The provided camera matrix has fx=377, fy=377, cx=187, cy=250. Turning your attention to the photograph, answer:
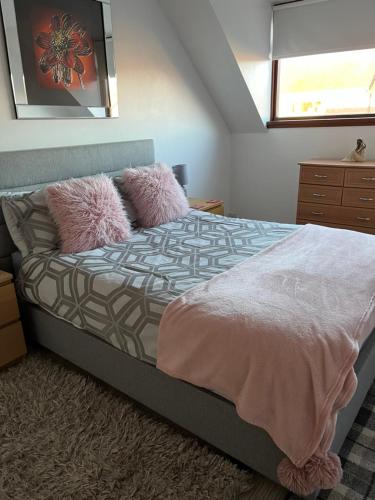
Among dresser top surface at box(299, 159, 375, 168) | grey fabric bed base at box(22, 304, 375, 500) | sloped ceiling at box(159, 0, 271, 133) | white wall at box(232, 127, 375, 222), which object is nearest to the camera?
grey fabric bed base at box(22, 304, 375, 500)

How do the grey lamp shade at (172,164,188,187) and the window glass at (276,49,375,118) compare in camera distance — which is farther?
the window glass at (276,49,375,118)

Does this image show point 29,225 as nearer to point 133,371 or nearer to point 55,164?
point 55,164

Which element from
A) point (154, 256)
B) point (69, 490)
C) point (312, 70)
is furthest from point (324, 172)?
point (69, 490)

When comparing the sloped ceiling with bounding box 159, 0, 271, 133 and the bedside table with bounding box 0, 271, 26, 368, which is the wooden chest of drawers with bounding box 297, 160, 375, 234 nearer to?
the sloped ceiling with bounding box 159, 0, 271, 133

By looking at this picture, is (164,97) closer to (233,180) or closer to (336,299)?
(233,180)

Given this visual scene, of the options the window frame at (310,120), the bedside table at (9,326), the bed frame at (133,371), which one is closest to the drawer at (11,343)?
the bedside table at (9,326)

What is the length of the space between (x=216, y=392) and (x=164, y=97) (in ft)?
8.94

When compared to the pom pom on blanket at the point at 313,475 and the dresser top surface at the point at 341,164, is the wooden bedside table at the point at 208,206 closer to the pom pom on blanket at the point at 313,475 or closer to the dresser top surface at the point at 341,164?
the dresser top surface at the point at 341,164

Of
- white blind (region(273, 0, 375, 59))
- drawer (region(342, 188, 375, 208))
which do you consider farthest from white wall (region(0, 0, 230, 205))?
drawer (region(342, 188, 375, 208))

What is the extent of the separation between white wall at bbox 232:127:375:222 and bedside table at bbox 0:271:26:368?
296 cm

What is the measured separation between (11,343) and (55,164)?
116 centimetres

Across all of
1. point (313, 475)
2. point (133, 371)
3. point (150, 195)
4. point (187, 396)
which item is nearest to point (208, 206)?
point (150, 195)

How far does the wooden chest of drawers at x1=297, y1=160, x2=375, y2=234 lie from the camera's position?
10.4 feet

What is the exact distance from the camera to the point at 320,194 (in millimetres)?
3412
